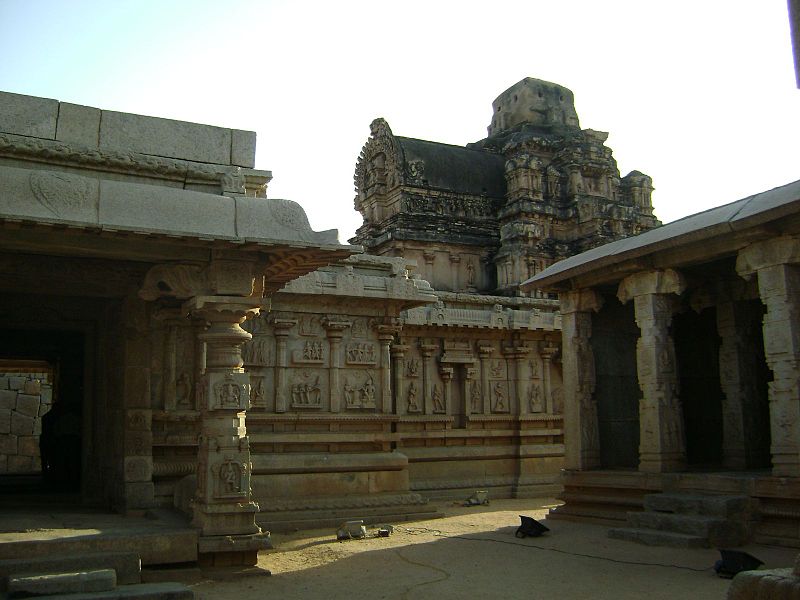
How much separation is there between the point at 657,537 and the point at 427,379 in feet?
21.3

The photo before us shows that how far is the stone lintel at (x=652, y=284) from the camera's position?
9.60 metres

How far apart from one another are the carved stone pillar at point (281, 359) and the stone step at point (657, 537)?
4.91m

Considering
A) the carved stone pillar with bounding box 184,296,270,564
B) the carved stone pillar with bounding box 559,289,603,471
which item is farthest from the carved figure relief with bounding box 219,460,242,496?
the carved stone pillar with bounding box 559,289,603,471

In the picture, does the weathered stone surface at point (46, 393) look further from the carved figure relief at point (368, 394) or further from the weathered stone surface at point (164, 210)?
the weathered stone surface at point (164, 210)

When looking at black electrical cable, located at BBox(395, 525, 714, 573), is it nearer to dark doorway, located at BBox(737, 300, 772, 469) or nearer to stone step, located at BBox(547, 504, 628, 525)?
stone step, located at BBox(547, 504, 628, 525)

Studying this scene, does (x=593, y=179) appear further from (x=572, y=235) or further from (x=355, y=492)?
(x=355, y=492)

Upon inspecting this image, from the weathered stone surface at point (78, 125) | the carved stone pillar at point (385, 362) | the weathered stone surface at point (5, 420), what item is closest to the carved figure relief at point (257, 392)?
the carved stone pillar at point (385, 362)

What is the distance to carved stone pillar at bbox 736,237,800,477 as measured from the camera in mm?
8016

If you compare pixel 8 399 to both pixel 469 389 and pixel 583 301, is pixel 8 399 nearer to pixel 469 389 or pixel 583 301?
pixel 469 389

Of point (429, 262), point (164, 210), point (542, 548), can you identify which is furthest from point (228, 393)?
point (429, 262)

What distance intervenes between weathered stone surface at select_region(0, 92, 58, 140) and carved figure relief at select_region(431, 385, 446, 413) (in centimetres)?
863

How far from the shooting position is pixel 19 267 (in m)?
8.23

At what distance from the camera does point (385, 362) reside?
12.2 metres

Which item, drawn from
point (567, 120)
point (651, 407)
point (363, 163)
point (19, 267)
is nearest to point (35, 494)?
point (19, 267)
